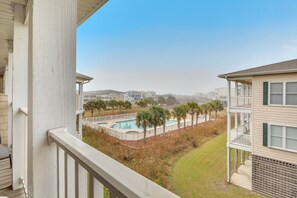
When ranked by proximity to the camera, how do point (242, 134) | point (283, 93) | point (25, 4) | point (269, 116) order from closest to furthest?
point (25, 4), point (283, 93), point (269, 116), point (242, 134)

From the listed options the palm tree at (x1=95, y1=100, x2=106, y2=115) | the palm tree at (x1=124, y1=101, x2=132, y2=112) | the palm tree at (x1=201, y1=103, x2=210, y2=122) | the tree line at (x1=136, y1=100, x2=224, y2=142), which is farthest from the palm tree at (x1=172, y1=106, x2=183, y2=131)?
the palm tree at (x1=95, y1=100, x2=106, y2=115)

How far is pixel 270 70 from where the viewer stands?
1.74 meters

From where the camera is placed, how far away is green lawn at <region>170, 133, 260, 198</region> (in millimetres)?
1508

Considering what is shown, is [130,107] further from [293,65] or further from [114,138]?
[293,65]

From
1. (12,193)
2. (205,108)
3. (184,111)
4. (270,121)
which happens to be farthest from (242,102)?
(12,193)

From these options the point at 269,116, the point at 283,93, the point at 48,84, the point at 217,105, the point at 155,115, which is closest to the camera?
the point at 48,84

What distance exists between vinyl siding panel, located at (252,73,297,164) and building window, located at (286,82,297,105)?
5cm

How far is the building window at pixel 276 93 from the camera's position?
1.64 m

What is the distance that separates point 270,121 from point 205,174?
0.96 m

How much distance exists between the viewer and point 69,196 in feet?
2.27

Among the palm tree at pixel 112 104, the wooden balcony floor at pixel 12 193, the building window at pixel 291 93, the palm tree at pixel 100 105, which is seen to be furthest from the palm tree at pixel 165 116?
the wooden balcony floor at pixel 12 193

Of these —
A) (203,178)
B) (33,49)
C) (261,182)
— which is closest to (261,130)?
(261,182)

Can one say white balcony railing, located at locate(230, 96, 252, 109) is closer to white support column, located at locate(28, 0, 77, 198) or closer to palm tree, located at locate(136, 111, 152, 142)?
palm tree, located at locate(136, 111, 152, 142)

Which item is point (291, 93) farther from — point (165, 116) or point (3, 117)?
point (3, 117)
